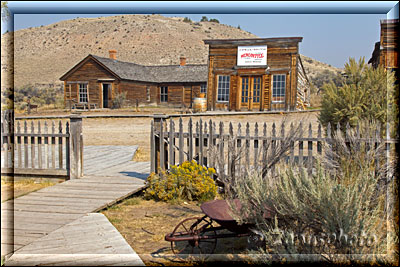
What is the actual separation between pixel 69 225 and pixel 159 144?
256 centimetres

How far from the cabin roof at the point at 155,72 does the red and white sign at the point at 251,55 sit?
763 cm

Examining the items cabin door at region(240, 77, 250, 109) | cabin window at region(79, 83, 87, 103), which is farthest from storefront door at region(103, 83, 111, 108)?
cabin door at region(240, 77, 250, 109)

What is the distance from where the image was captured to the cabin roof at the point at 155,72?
3331 cm

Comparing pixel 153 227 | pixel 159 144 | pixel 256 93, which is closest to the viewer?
pixel 153 227

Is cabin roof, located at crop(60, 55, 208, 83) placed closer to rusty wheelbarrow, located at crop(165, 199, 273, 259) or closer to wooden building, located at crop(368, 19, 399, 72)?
wooden building, located at crop(368, 19, 399, 72)

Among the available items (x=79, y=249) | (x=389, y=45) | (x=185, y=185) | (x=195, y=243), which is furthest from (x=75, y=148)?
(x=389, y=45)

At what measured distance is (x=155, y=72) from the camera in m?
38.5

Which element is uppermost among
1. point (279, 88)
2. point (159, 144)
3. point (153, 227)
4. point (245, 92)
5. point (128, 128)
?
point (279, 88)

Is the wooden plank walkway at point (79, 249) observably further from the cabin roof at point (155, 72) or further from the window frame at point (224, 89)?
the cabin roof at point (155, 72)

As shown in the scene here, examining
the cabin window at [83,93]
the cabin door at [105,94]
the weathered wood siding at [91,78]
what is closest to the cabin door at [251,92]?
the weathered wood siding at [91,78]

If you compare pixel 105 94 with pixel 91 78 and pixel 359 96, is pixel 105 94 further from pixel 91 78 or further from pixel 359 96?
pixel 359 96

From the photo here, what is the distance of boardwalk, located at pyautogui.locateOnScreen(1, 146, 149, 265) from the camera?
3.75m

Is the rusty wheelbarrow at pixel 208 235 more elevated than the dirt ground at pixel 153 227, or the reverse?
the rusty wheelbarrow at pixel 208 235

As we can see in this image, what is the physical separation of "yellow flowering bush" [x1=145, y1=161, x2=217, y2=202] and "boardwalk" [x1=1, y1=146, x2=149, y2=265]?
0.41m
